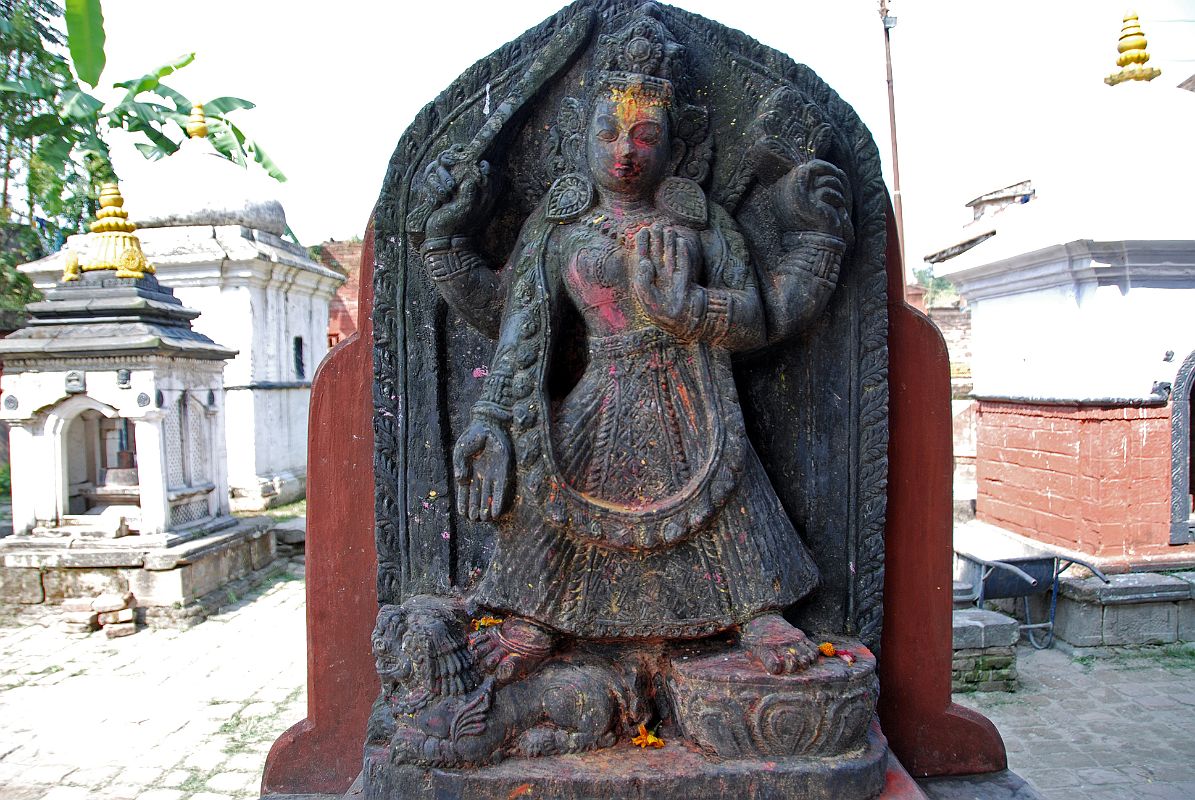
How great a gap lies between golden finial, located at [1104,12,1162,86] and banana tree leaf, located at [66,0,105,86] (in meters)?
7.40

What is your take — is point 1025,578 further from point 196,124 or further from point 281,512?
point 196,124

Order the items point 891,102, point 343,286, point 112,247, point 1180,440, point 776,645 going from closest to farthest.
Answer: point 776,645
point 1180,440
point 112,247
point 891,102
point 343,286

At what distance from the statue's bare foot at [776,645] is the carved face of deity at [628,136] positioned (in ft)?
3.87

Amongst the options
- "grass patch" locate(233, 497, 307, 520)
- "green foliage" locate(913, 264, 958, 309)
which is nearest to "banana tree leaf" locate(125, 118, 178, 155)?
"grass patch" locate(233, 497, 307, 520)

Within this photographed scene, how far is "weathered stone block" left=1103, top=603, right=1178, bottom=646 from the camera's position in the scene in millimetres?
6043

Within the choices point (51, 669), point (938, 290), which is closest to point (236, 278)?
point (51, 669)

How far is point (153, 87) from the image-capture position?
1094cm

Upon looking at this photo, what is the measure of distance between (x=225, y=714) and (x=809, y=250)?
4707mm

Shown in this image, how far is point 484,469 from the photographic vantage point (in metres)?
2.07

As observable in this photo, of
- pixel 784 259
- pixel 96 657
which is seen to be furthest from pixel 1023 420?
pixel 96 657

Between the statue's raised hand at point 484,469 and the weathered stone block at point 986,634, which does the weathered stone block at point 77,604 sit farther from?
the weathered stone block at point 986,634

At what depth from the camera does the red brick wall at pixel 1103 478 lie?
246 inches

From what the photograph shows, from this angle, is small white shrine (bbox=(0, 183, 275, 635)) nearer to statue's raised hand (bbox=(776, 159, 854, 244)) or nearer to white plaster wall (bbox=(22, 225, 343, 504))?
white plaster wall (bbox=(22, 225, 343, 504))

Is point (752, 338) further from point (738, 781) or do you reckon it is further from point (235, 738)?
point (235, 738)
